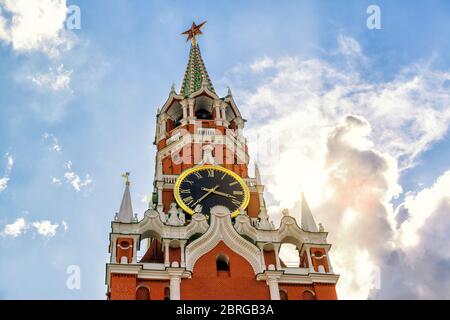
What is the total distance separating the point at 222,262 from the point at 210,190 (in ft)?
19.5

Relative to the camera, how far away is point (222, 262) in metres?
42.0

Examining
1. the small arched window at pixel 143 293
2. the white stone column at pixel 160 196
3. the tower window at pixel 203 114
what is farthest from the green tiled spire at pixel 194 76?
the small arched window at pixel 143 293

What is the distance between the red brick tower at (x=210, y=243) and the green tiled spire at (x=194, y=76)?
8.91 m

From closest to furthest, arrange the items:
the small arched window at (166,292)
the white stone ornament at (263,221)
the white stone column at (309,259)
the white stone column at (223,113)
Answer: the small arched window at (166,292) < the white stone column at (309,259) < the white stone ornament at (263,221) < the white stone column at (223,113)

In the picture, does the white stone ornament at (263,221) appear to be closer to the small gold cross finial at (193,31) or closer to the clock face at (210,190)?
the clock face at (210,190)

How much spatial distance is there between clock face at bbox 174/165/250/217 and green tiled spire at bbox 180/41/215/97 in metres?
11.2

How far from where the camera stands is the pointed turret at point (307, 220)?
44.0 metres

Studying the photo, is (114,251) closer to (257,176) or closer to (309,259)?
(309,259)

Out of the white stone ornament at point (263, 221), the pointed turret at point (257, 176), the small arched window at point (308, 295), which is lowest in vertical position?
the small arched window at point (308, 295)

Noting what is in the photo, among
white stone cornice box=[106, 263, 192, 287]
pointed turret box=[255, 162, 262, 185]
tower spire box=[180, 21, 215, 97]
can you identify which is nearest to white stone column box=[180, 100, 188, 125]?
tower spire box=[180, 21, 215, 97]

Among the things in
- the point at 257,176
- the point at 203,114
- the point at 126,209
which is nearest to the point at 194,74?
the point at 203,114
